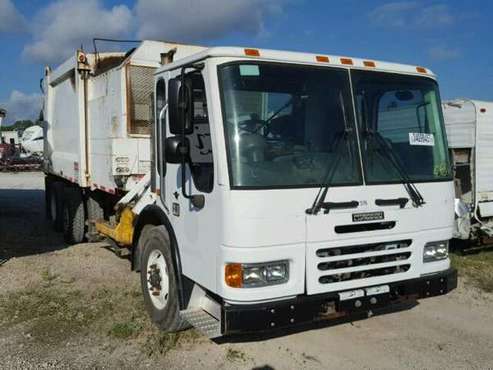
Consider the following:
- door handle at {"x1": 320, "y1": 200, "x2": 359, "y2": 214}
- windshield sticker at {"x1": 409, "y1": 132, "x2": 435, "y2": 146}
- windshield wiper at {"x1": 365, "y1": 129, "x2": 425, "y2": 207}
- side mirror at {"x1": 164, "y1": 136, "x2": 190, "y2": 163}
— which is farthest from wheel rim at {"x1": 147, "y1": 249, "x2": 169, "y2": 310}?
windshield sticker at {"x1": 409, "y1": 132, "x2": 435, "y2": 146}

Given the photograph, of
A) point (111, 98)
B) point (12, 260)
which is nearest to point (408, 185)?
point (111, 98)

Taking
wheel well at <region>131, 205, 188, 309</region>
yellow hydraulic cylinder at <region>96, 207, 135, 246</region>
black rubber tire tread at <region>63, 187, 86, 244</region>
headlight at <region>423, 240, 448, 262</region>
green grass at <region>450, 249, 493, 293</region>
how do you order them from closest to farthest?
wheel well at <region>131, 205, 188, 309</region>, headlight at <region>423, 240, 448, 262</region>, yellow hydraulic cylinder at <region>96, 207, 135, 246</region>, green grass at <region>450, 249, 493, 293</region>, black rubber tire tread at <region>63, 187, 86, 244</region>

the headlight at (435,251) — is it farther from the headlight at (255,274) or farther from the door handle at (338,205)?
the headlight at (255,274)

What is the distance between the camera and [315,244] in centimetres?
375

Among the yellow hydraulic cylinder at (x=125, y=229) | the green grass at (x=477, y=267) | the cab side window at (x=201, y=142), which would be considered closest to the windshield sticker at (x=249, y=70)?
the cab side window at (x=201, y=142)

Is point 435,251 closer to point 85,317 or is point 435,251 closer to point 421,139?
point 421,139

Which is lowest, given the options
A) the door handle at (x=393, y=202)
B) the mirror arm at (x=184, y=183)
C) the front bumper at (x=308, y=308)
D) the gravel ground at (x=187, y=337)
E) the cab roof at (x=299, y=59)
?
the gravel ground at (x=187, y=337)

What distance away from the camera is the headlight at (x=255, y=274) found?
3611 millimetres

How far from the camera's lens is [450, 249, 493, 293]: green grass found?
268 inches

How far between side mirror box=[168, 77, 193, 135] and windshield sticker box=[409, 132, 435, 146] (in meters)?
1.90

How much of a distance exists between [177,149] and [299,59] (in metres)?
1.17

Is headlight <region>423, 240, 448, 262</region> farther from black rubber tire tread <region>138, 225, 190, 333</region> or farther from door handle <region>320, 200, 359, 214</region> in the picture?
black rubber tire tread <region>138, 225, 190, 333</region>

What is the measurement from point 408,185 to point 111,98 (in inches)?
164

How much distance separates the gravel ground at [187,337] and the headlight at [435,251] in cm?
86
